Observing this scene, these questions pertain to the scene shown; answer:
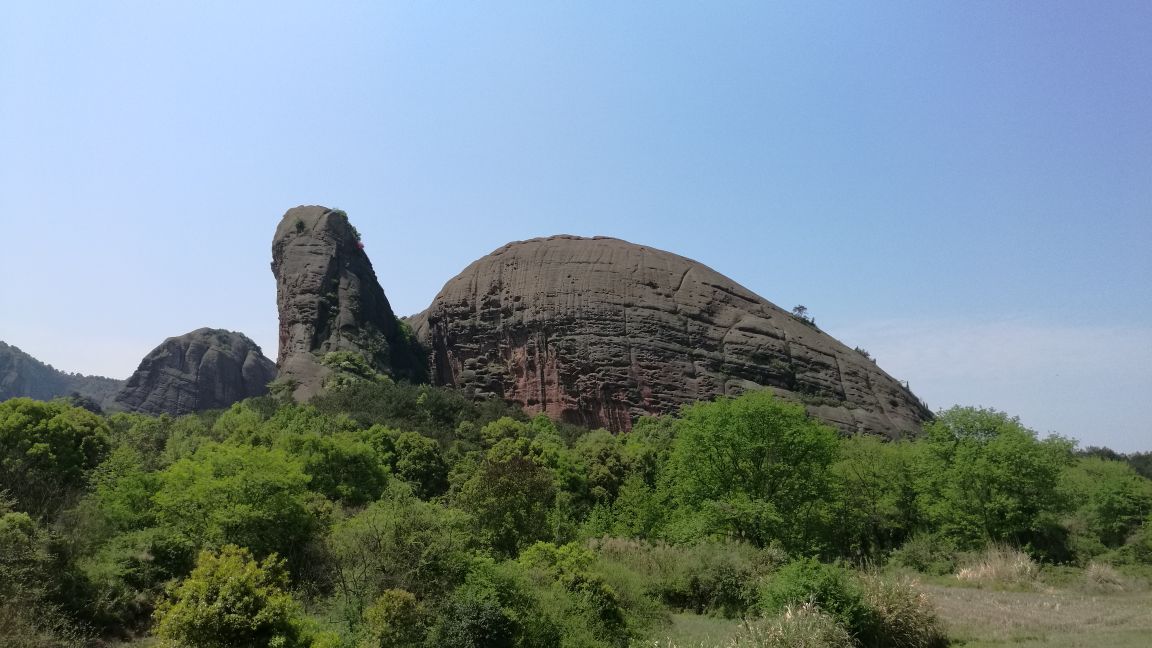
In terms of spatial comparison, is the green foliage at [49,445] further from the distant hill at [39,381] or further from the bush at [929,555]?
the distant hill at [39,381]

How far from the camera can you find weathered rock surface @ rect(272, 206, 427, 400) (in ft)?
212

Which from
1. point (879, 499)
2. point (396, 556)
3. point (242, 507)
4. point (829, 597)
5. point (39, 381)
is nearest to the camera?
point (829, 597)

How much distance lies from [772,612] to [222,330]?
316ft

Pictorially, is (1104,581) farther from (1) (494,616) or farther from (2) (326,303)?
(2) (326,303)

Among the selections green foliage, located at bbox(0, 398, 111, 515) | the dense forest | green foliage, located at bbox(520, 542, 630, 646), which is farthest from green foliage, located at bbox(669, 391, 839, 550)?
green foliage, located at bbox(0, 398, 111, 515)

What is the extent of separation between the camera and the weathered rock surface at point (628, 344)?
203 ft

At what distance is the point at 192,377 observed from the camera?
8681 cm

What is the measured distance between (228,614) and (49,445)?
69.5 ft

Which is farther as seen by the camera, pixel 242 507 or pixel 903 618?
pixel 242 507

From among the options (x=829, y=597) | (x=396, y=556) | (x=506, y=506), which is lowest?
(x=829, y=597)

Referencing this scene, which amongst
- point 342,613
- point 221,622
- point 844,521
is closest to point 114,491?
point 342,613

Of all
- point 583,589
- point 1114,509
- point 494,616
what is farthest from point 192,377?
point 1114,509

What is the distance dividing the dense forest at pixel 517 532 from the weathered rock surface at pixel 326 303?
23.9 m

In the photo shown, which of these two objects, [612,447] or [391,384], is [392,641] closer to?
Result: [612,447]
